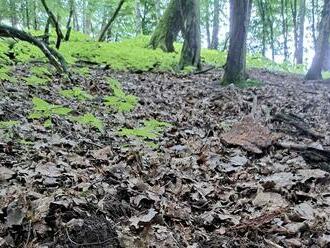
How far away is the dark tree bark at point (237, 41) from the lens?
8375 millimetres

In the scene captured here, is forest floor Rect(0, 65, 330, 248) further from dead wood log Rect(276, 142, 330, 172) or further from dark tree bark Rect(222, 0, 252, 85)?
dark tree bark Rect(222, 0, 252, 85)

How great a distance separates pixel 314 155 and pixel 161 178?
69.7 inches

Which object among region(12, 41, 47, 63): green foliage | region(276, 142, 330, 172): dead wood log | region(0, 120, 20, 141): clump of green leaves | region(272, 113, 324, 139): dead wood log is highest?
region(12, 41, 47, 63): green foliage

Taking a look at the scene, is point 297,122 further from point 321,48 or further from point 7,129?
point 321,48

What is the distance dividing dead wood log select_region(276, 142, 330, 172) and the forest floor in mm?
11

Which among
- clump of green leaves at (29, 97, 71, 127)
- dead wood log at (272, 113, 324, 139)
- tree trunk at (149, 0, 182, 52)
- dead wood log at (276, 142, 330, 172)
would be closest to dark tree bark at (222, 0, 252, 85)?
dead wood log at (272, 113, 324, 139)

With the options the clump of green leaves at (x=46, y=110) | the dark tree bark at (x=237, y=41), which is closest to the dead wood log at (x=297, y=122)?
the dark tree bark at (x=237, y=41)

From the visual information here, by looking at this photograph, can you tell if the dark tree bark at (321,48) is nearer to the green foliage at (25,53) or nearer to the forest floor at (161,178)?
the forest floor at (161,178)

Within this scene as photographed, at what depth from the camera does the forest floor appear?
7.97 ft

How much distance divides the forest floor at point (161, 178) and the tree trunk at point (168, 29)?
7753 mm

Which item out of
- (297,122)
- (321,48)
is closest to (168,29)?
(321,48)

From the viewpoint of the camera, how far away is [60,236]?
2217mm

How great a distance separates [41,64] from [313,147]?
4987 millimetres

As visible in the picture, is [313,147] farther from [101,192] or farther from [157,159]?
[101,192]
